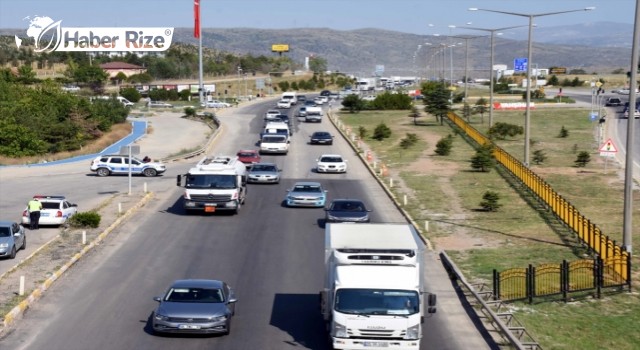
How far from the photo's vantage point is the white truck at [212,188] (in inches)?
1601

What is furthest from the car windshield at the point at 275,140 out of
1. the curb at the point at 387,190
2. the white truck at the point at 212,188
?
the white truck at the point at 212,188

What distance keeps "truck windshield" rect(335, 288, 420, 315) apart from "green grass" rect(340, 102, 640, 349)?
3755 millimetres

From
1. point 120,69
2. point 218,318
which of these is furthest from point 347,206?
point 120,69

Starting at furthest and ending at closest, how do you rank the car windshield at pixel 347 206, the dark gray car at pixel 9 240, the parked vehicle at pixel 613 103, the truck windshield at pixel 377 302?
the parked vehicle at pixel 613 103 → the car windshield at pixel 347 206 → the dark gray car at pixel 9 240 → the truck windshield at pixel 377 302

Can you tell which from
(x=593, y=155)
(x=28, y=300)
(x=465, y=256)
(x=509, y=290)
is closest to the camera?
(x=28, y=300)

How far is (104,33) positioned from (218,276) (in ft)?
366

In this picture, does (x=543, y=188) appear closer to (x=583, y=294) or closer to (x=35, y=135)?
(x=583, y=294)

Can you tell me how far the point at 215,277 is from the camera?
2859 cm

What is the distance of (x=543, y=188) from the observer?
44.0 meters

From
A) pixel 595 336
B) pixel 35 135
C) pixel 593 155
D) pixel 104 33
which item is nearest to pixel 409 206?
pixel 595 336

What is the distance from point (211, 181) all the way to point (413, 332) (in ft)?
75.4

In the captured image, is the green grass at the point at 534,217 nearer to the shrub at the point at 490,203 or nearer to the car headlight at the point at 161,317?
the shrub at the point at 490,203

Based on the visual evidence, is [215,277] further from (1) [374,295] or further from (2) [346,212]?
(2) [346,212]

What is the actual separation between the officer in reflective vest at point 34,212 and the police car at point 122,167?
64.3ft
